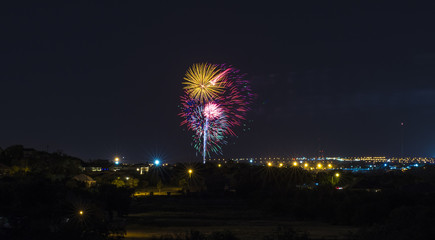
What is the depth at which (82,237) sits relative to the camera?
21016mm

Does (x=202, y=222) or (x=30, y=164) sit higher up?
(x=30, y=164)

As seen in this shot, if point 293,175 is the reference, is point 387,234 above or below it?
below

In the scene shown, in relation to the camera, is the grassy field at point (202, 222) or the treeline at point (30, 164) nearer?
the grassy field at point (202, 222)

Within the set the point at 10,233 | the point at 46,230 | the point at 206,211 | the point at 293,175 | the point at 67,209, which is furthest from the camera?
the point at 293,175

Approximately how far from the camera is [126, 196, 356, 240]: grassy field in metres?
34.5

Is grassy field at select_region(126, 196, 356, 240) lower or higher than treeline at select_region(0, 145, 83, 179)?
lower

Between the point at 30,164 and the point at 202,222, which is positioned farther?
the point at 30,164

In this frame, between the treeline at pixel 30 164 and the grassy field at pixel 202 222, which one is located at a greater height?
the treeline at pixel 30 164

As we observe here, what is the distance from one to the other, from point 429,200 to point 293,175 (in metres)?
46.5

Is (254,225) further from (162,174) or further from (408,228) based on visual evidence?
(162,174)

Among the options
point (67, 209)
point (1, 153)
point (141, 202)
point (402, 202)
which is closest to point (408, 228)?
point (67, 209)

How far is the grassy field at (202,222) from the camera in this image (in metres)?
34.5

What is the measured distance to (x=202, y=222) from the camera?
1631 inches

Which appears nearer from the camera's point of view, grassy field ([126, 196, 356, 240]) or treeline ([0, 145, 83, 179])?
grassy field ([126, 196, 356, 240])
